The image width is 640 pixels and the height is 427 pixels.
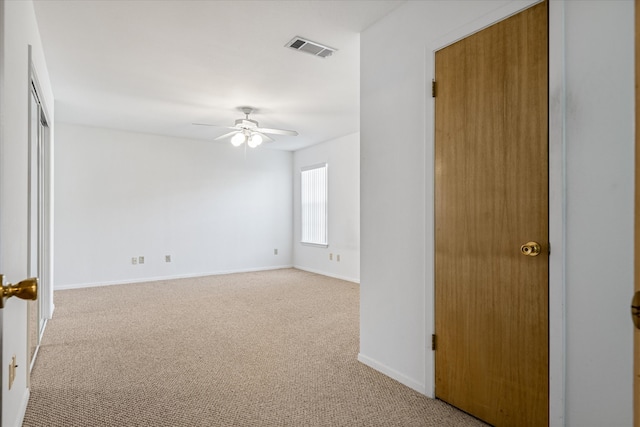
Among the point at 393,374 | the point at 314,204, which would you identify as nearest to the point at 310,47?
the point at 393,374

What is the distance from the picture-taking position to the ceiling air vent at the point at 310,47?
119 inches

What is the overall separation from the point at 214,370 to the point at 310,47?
2641mm

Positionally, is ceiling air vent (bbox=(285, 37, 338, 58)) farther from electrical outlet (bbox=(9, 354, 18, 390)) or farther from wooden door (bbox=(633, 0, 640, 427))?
electrical outlet (bbox=(9, 354, 18, 390))

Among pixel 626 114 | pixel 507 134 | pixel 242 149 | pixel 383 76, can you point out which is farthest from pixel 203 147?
pixel 626 114

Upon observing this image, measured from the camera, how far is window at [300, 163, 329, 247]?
708 cm

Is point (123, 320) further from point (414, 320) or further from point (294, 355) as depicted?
point (414, 320)

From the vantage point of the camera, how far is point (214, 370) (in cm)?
267

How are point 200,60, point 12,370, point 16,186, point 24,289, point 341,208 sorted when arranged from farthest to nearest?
1. point 341,208
2. point 200,60
3. point 16,186
4. point 12,370
5. point 24,289

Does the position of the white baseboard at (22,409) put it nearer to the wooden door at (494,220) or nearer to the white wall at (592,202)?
the wooden door at (494,220)

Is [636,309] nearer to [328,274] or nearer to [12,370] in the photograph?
[12,370]

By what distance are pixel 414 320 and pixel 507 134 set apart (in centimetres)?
124

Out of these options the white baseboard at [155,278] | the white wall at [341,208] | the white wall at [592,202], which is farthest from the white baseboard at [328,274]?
the white wall at [592,202]

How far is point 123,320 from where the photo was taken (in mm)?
3955

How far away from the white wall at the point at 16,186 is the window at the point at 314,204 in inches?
200
